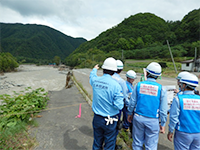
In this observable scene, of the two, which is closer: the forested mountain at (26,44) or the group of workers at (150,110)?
the group of workers at (150,110)

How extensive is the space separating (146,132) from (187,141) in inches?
24.1

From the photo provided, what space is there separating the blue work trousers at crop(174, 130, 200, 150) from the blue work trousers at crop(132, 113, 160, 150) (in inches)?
12.8

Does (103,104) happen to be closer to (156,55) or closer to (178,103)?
(178,103)

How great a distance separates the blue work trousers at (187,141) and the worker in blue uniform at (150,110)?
0.26 meters

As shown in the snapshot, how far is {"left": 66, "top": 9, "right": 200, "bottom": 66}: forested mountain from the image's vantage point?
165ft

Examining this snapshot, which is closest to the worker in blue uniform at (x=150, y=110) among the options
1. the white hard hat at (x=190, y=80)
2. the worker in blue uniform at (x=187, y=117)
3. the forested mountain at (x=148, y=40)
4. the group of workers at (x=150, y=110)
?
the group of workers at (x=150, y=110)

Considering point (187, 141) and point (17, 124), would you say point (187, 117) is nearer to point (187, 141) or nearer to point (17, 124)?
point (187, 141)

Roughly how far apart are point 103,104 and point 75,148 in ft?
5.20

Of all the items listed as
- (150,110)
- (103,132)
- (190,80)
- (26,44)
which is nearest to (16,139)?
(103,132)

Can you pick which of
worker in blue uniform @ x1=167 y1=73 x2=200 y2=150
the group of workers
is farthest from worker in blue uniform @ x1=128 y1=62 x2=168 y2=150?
worker in blue uniform @ x1=167 y1=73 x2=200 y2=150

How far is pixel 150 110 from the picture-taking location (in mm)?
1916

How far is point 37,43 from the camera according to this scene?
6245 inches

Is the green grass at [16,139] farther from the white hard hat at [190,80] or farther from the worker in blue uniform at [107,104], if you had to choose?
the white hard hat at [190,80]

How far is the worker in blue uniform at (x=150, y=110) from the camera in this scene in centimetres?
191
